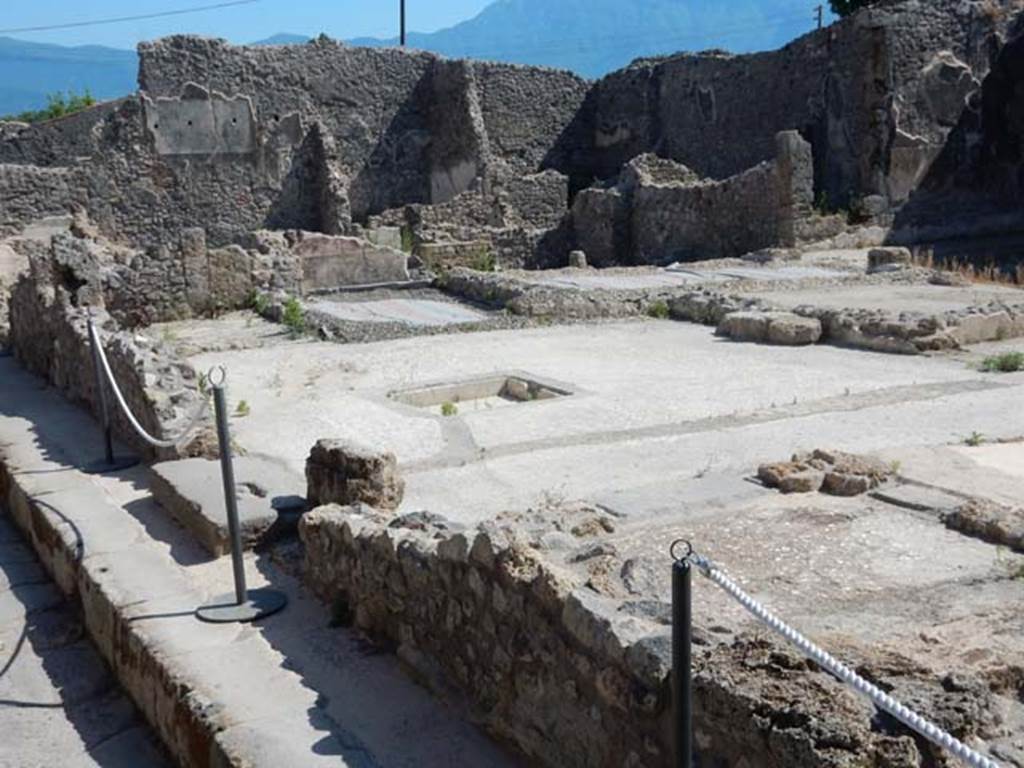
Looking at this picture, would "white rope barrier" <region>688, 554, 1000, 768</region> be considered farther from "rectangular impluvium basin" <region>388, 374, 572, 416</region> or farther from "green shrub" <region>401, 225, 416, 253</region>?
"green shrub" <region>401, 225, 416, 253</region>

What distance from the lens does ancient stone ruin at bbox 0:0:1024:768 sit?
2.86 metres

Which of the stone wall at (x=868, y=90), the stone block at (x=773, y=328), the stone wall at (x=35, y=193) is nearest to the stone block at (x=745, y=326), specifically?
the stone block at (x=773, y=328)

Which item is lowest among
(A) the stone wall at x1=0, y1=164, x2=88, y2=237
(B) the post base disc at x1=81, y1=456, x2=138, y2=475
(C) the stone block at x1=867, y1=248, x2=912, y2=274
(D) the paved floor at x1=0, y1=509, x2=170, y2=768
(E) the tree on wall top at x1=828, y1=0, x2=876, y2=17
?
(D) the paved floor at x1=0, y1=509, x2=170, y2=768

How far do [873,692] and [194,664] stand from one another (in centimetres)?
251

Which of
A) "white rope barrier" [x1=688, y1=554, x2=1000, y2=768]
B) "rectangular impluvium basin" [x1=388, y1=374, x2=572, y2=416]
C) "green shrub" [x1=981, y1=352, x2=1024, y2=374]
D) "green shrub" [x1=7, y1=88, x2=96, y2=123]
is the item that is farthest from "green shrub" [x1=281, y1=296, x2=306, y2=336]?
"green shrub" [x1=7, y1=88, x2=96, y2=123]

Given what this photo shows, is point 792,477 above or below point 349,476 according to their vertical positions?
below

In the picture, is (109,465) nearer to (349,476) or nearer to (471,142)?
(349,476)

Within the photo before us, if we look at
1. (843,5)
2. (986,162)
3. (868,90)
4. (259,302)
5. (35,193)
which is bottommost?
(259,302)

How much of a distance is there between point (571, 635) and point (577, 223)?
56.8ft

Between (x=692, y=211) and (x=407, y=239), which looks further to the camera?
(x=407, y=239)

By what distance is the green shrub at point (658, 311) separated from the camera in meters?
12.0

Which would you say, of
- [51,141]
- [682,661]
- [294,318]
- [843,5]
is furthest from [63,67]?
[682,661]

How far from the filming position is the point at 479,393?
27.3 ft

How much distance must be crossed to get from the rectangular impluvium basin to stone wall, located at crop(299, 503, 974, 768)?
363 cm
